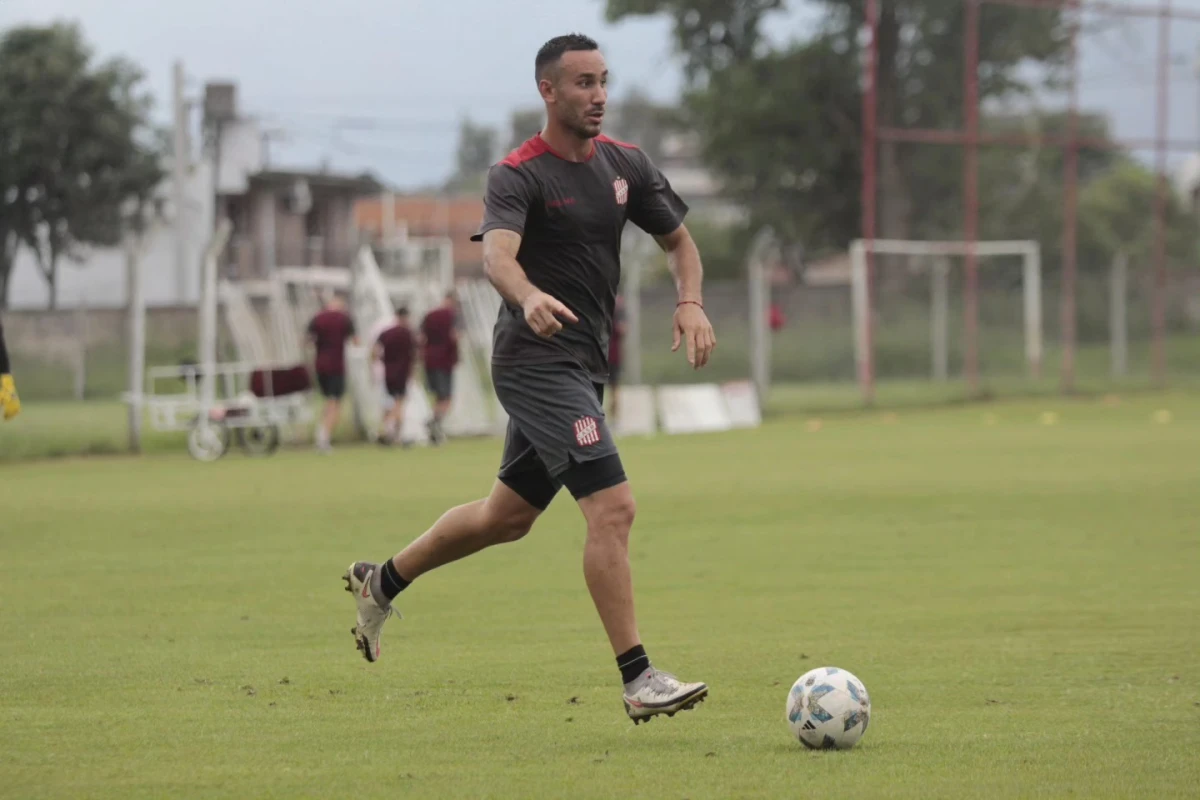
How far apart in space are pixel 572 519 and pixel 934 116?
32909mm

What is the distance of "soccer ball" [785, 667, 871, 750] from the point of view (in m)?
5.91

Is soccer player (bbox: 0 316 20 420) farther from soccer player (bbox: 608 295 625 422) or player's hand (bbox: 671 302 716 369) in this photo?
soccer player (bbox: 608 295 625 422)

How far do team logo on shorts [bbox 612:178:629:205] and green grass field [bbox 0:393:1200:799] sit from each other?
185 cm

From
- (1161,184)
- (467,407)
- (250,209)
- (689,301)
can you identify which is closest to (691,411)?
(467,407)

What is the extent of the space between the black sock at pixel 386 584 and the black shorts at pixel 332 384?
18253 mm

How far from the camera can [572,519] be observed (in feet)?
48.5

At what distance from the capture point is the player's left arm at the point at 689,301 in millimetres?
6680

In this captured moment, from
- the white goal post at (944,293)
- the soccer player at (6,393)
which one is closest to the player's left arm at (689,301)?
the soccer player at (6,393)

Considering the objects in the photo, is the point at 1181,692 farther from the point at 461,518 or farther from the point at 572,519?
the point at 572,519

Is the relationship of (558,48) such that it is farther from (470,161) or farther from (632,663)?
(470,161)

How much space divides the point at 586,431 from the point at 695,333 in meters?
0.54

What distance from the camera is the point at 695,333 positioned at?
668 cm

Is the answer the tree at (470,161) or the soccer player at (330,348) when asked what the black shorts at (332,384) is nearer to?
the soccer player at (330,348)

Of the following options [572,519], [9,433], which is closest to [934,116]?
[9,433]
